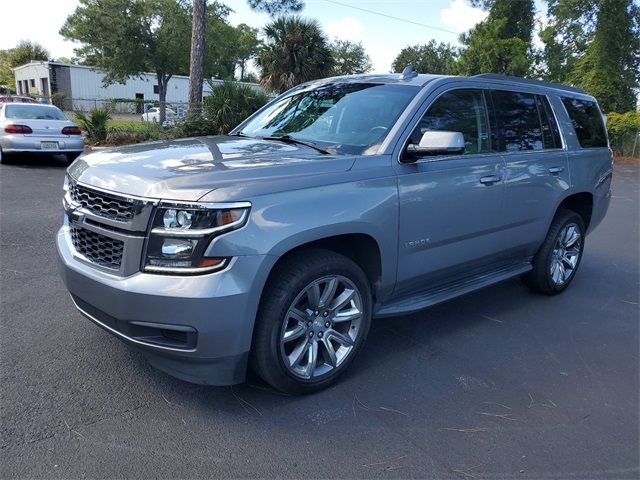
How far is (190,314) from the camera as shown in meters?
2.58

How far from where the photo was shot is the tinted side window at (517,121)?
4250mm

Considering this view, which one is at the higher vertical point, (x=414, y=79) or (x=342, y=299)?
(x=414, y=79)

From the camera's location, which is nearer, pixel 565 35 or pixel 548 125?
pixel 548 125

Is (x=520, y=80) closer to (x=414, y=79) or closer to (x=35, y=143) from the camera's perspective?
(x=414, y=79)

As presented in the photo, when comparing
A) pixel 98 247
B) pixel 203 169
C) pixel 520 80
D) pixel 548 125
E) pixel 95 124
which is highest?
pixel 520 80

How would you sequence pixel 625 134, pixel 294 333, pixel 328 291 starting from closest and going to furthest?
pixel 294 333
pixel 328 291
pixel 625 134

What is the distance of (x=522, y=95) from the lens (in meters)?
4.55

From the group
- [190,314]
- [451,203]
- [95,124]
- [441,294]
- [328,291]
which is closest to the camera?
[190,314]

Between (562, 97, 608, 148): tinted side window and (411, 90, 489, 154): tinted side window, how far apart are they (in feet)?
4.78

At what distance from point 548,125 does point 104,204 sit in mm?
3883

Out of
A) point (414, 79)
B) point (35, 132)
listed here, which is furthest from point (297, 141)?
point (35, 132)

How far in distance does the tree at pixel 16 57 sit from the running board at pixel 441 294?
81.0 metres

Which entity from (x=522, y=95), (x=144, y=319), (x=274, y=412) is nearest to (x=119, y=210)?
(x=144, y=319)

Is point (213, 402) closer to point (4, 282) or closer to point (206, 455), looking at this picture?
point (206, 455)
